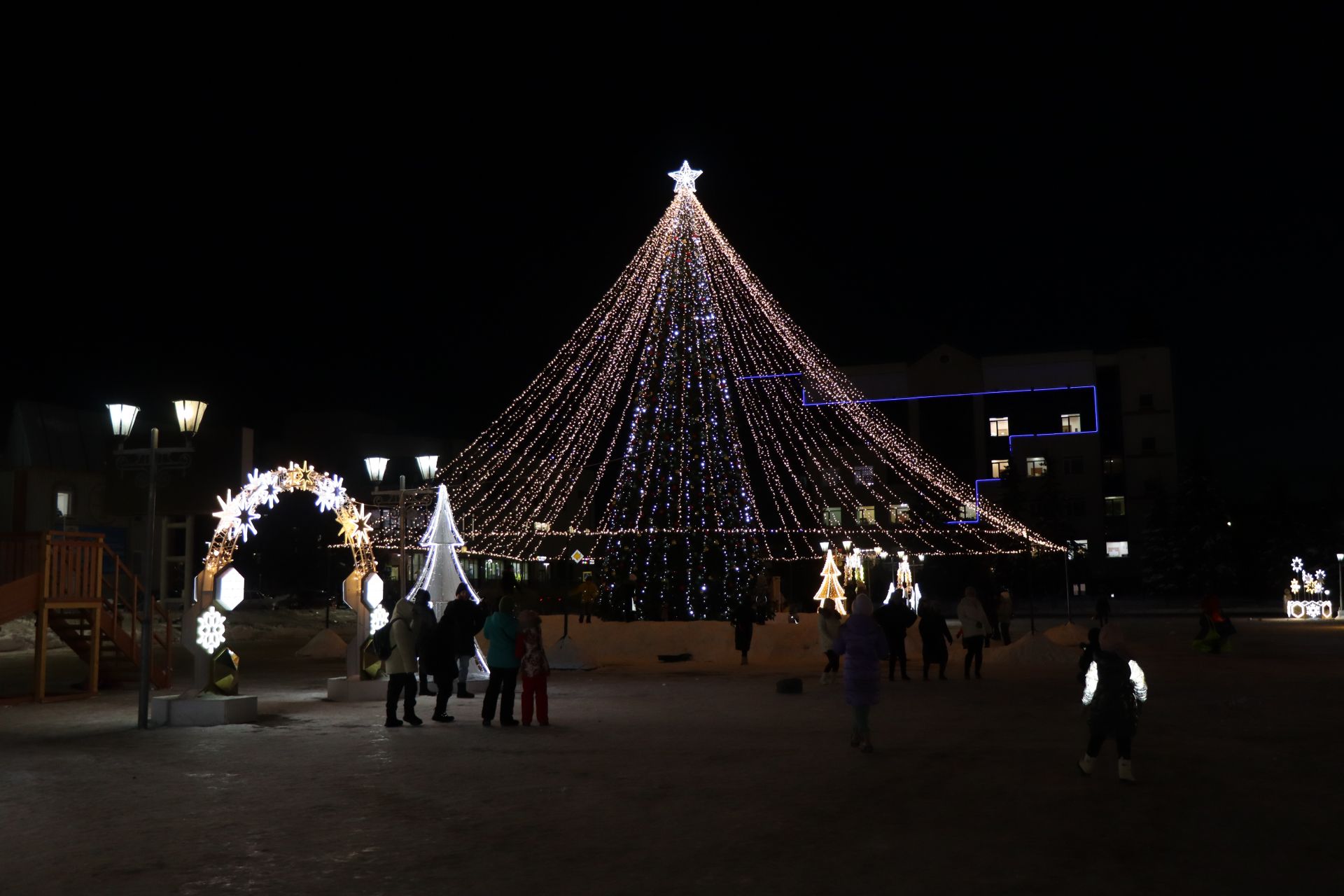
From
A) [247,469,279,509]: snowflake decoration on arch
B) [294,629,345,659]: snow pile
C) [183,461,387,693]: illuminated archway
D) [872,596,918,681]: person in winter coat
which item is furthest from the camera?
[294,629,345,659]: snow pile

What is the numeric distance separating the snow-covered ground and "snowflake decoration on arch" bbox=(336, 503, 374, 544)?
394 cm

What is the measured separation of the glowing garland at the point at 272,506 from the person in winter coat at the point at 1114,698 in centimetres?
944

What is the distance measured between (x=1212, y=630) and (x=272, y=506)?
57.0ft

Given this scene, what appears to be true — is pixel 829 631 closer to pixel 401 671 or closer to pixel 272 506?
pixel 401 671

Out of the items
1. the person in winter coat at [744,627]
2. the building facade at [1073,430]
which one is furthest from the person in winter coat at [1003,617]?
the building facade at [1073,430]

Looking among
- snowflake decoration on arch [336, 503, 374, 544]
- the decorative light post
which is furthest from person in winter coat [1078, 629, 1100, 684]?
snowflake decoration on arch [336, 503, 374, 544]

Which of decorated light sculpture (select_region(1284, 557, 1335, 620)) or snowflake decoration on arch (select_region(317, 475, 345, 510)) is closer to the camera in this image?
snowflake decoration on arch (select_region(317, 475, 345, 510))

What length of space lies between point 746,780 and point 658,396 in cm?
1653

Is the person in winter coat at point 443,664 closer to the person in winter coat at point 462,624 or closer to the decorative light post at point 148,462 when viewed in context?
the person in winter coat at point 462,624

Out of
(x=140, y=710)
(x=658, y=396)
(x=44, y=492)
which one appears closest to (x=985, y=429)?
(x=658, y=396)

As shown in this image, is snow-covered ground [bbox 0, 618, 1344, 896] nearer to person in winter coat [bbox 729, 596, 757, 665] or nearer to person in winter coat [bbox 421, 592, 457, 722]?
person in winter coat [bbox 421, 592, 457, 722]

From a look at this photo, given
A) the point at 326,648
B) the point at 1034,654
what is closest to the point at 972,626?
the point at 1034,654

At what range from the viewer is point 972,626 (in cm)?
1725

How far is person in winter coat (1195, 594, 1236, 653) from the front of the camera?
2217 cm
